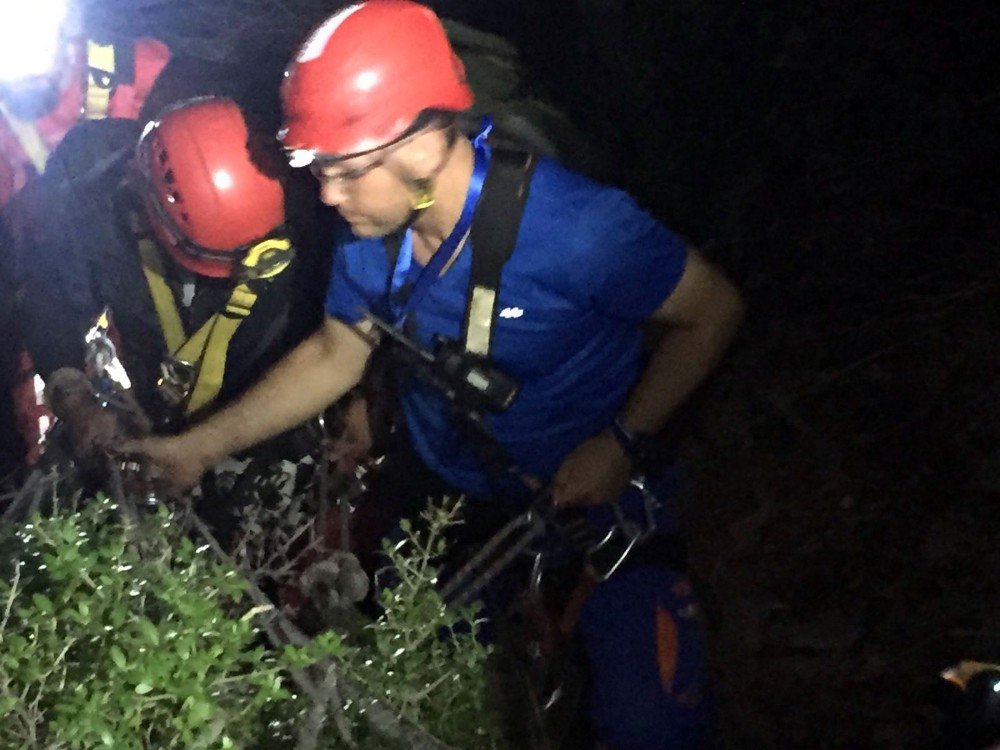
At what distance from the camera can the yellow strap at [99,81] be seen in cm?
285

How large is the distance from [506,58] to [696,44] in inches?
33.2

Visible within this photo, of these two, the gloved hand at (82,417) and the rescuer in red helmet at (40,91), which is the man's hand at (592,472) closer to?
the gloved hand at (82,417)

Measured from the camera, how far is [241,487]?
7.39 feet

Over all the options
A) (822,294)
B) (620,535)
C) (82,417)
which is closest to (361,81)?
(82,417)

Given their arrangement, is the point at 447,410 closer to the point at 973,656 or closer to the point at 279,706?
the point at 279,706

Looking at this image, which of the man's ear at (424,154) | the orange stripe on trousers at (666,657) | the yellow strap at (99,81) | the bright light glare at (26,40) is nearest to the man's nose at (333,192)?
the man's ear at (424,154)

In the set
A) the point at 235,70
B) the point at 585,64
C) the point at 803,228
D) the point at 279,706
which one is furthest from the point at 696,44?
the point at 279,706

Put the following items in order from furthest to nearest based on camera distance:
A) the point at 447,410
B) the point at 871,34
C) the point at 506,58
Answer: the point at 871,34
the point at 506,58
the point at 447,410

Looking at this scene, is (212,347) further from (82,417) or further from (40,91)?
(40,91)

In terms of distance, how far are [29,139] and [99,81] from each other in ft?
0.93

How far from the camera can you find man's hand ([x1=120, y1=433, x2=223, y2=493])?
1.92 meters

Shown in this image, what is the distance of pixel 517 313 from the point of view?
1.79 m

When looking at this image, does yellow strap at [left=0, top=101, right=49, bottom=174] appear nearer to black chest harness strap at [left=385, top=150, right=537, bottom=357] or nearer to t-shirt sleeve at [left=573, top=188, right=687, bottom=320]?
black chest harness strap at [left=385, top=150, right=537, bottom=357]

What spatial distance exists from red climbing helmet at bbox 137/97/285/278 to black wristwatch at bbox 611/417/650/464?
38.1 inches
